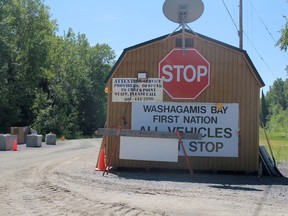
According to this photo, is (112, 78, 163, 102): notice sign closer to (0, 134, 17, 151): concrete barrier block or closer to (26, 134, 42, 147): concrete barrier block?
(0, 134, 17, 151): concrete barrier block

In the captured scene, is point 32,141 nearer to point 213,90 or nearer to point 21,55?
point 213,90

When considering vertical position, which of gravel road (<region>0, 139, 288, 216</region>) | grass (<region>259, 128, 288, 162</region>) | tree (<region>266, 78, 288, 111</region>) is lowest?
gravel road (<region>0, 139, 288, 216</region>)

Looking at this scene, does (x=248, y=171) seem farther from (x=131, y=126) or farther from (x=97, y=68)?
(x=97, y=68)

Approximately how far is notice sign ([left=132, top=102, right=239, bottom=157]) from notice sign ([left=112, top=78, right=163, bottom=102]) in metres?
0.29

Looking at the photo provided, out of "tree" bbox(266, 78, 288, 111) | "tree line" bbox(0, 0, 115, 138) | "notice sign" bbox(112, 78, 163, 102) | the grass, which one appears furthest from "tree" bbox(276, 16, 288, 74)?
"tree" bbox(266, 78, 288, 111)

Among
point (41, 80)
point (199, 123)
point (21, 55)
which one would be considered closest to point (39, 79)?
point (21, 55)

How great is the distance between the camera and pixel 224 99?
14258 millimetres

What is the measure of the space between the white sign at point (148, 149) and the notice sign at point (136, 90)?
56.2 inches

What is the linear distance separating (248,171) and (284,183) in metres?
1.92

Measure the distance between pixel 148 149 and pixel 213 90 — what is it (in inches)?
115

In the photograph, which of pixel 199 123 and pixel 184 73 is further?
pixel 184 73

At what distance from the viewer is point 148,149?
13.9m

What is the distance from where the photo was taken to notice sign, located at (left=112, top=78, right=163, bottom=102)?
14469 millimetres

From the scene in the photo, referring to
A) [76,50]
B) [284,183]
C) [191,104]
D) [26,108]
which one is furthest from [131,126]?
[76,50]
